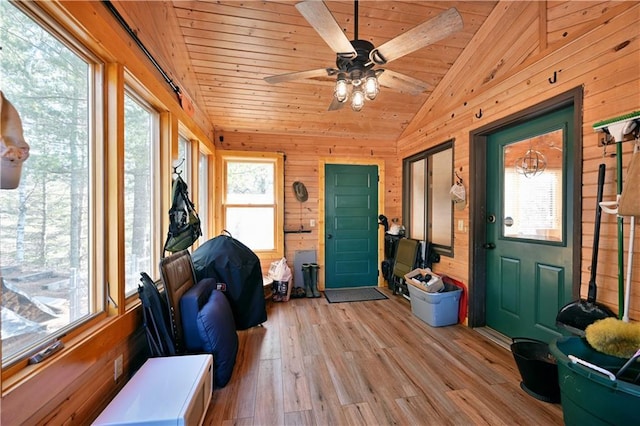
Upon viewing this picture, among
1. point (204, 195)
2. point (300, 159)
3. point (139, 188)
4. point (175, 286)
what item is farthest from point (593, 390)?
point (204, 195)

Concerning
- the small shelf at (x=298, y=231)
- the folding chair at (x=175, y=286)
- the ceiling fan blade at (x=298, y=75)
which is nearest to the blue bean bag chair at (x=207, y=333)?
the folding chair at (x=175, y=286)

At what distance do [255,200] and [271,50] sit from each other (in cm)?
217

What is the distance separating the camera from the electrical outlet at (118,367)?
1512 mm

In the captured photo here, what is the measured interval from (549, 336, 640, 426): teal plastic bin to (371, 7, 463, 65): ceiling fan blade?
1869mm

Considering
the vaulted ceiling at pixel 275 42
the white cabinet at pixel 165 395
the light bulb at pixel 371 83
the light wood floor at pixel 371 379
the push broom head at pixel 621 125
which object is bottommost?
the light wood floor at pixel 371 379

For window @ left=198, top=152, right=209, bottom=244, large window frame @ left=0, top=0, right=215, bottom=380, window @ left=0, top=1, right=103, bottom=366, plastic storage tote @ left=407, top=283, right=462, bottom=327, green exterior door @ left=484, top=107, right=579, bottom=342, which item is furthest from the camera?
window @ left=198, top=152, right=209, bottom=244

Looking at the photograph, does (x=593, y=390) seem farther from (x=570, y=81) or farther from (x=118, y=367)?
(x=118, y=367)

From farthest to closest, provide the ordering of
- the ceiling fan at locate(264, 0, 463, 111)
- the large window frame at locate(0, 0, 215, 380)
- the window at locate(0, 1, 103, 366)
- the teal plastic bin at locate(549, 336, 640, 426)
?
1. the ceiling fan at locate(264, 0, 463, 111)
2. the large window frame at locate(0, 0, 215, 380)
3. the teal plastic bin at locate(549, 336, 640, 426)
4. the window at locate(0, 1, 103, 366)

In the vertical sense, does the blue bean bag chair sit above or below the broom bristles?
below

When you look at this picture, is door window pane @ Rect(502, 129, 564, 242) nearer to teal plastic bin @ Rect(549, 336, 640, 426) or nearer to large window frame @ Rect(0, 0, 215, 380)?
teal plastic bin @ Rect(549, 336, 640, 426)

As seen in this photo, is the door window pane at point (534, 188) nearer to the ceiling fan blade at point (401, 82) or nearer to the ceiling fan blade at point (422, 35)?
the ceiling fan blade at point (401, 82)

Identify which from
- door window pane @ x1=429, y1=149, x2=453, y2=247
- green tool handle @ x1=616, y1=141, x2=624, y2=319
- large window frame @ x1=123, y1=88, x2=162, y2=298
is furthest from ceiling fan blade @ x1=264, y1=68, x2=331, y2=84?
door window pane @ x1=429, y1=149, x2=453, y2=247

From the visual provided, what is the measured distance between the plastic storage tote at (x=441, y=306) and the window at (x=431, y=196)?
55 centimetres

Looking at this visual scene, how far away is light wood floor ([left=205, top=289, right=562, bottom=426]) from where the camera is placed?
5.51ft
